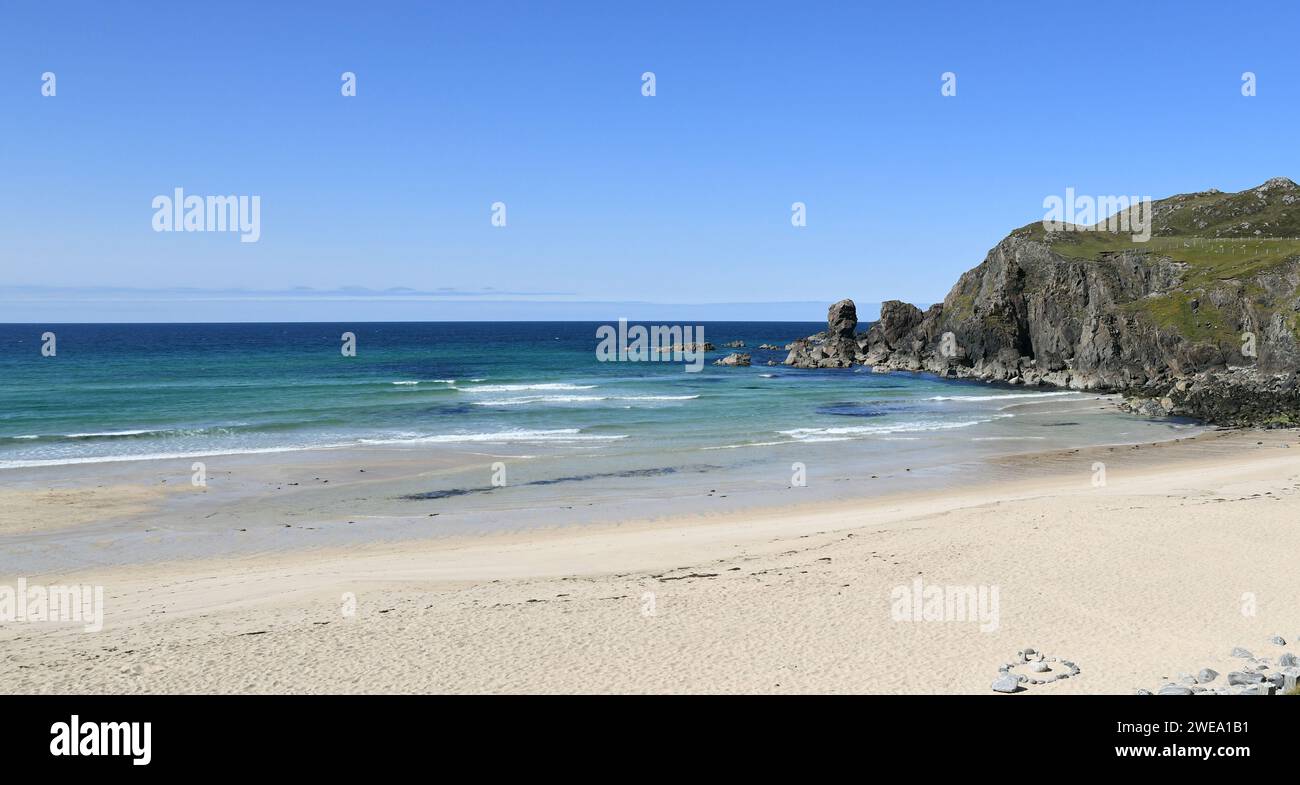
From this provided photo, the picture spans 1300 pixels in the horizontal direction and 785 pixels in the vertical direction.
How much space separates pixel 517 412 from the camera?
55500 mm

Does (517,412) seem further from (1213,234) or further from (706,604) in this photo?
(1213,234)

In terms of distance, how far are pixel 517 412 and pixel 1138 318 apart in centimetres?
4877

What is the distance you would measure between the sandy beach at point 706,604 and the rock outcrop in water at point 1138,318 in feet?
107

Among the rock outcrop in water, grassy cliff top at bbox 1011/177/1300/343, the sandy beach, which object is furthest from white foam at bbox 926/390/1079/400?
the sandy beach

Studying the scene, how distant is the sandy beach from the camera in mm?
13656

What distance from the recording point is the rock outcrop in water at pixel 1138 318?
2125 inches

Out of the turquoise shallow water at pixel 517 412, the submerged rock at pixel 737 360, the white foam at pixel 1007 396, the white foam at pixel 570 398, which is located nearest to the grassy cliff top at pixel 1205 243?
the white foam at pixel 1007 396

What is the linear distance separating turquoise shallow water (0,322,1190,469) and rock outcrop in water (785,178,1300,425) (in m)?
5.59

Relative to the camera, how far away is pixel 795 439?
1741 inches

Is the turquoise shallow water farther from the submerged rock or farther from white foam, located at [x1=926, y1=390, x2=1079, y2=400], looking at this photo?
the submerged rock

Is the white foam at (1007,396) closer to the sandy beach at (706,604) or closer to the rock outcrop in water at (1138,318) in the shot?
the rock outcrop in water at (1138,318)

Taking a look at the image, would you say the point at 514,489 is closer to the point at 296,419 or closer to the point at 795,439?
the point at 795,439
